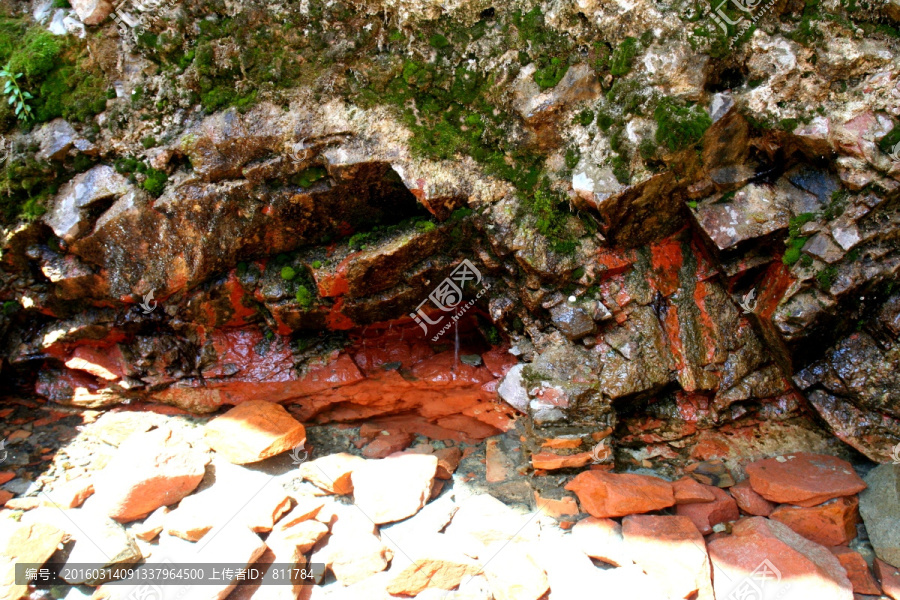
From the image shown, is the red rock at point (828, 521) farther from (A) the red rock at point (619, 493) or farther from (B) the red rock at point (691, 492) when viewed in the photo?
(A) the red rock at point (619, 493)

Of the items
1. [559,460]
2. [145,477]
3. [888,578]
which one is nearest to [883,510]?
[888,578]

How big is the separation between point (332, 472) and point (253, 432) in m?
1.01

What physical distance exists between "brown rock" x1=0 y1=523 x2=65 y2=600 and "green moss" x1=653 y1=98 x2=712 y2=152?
6.50m

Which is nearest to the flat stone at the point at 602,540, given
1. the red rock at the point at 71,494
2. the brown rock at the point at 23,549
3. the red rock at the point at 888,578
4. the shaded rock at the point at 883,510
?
the red rock at the point at 888,578

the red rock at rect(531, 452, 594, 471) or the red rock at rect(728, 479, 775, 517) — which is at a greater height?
the red rock at rect(531, 452, 594, 471)

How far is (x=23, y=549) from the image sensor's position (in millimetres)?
4688

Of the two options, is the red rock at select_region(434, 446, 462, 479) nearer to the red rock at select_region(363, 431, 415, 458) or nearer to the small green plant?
the red rock at select_region(363, 431, 415, 458)

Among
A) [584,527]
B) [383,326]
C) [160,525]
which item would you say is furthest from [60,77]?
[584,527]

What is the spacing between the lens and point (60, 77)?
5.67 m

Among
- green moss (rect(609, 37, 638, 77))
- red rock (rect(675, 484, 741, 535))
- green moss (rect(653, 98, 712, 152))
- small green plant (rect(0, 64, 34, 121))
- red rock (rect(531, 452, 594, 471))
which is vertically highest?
green moss (rect(609, 37, 638, 77))

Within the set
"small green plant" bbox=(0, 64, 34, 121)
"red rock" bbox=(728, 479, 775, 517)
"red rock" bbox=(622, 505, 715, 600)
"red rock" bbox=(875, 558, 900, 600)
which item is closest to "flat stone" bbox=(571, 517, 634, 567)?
"red rock" bbox=(622, 505, 715, 600)

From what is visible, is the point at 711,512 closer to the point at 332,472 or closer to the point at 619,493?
the point at 619,493

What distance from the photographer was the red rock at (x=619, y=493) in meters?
4.83

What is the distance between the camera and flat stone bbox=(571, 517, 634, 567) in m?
4.62
